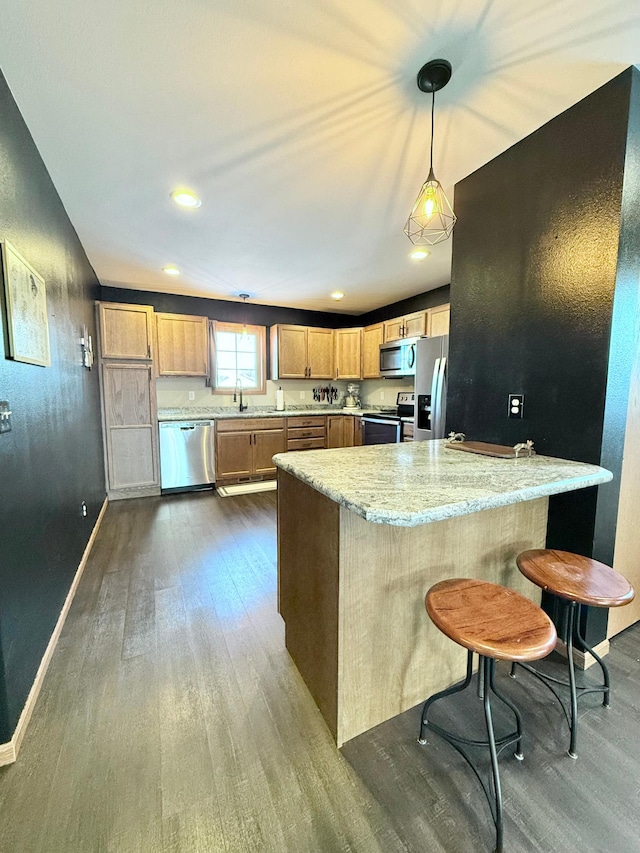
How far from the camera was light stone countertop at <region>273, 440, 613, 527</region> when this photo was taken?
95 centimetres

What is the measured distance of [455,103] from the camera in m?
1.52

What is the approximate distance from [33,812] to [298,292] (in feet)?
14.7

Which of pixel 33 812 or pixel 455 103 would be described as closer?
pixel 33 812

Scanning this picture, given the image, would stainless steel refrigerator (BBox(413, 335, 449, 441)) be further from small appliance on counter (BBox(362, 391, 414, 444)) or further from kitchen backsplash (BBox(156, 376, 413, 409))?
kitchen backsplash (BBox(156, 376, 413, 409))

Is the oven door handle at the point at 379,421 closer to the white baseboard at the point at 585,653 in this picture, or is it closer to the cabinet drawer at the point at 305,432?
the cabinet drawer at the point at 305,432

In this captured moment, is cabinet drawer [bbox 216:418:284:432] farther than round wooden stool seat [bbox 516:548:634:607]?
Yes

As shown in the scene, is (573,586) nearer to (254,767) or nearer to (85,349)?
(254,767)

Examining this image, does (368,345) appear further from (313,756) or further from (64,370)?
(313,756)

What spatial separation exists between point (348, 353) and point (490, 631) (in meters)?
4.66

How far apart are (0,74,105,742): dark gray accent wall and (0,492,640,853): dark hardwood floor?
0.76ft

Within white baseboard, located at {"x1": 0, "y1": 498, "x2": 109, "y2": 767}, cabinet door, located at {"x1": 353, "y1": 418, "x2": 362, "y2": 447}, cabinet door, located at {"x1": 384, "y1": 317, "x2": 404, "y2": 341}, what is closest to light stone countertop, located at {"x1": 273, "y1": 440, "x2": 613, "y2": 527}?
white baseboard, located at {"x1": 0, "y1": 498, "x2": 109, "y2": 767}

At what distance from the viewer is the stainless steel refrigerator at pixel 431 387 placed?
10.6 ft

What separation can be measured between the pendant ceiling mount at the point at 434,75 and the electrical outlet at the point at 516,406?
1.40m

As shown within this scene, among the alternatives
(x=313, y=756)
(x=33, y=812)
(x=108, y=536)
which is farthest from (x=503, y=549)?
(x=108, y=536)
